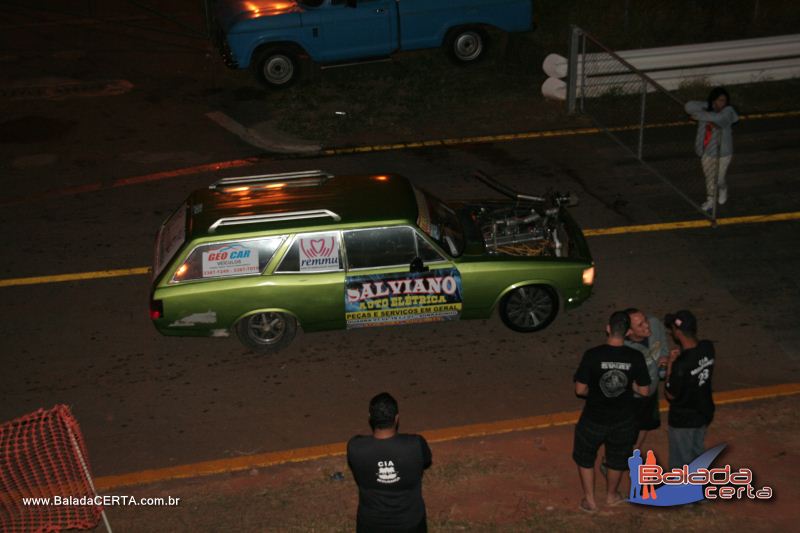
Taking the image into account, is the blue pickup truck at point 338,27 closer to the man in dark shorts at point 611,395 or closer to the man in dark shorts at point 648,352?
the man in dark shorts at point 648,352

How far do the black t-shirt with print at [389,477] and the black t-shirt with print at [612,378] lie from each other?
157cm

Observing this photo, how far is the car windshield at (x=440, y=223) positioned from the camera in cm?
1013

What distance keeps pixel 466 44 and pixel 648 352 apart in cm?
1239

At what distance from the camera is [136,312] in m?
11.2

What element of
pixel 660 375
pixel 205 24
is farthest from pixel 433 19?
pixel 660 375

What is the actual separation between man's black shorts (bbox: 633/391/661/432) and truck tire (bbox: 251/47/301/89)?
40.7 feet

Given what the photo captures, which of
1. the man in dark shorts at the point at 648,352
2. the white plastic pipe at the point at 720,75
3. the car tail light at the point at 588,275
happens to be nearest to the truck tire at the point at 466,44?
the white plastic pipe at the point at 720,75

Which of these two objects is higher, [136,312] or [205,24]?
[205,24]

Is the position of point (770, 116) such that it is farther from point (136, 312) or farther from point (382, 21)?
point (136, 312)

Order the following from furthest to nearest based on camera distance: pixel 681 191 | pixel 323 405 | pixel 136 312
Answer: pixel 681 191 < pixel 136 312 < pixel 323 405

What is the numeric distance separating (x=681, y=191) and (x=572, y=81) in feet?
12.3

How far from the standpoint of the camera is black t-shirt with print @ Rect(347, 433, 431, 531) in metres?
6.34

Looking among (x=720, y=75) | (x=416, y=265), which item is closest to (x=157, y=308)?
(x=416, y=265)

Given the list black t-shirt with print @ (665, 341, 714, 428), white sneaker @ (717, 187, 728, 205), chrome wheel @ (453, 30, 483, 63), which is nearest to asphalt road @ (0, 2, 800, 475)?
white sneaker @ (717, 187, 728, 205)
